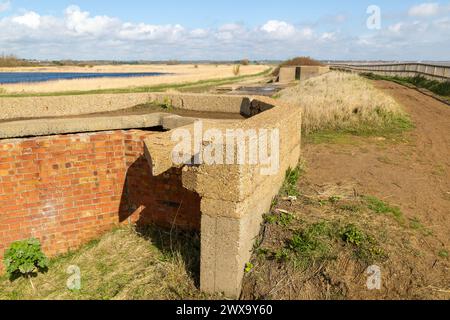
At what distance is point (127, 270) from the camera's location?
4.44 metres

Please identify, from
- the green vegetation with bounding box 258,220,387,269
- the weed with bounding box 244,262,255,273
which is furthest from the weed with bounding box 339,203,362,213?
the weed with bounding box 244,262,255,273

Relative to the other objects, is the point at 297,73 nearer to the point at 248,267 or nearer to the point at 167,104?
the point at 167,104

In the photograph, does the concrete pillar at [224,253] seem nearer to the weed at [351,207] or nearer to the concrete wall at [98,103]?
the weed at [351,207]

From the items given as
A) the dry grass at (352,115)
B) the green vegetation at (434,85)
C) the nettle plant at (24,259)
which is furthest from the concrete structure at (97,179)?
the green vegetation at (434,85)

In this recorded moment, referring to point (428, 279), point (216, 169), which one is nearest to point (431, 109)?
point (428, 279)

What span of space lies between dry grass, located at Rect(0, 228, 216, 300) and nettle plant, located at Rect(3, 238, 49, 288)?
14 cm

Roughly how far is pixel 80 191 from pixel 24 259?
3.76ft

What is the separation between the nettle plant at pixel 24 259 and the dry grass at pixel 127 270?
136 mm

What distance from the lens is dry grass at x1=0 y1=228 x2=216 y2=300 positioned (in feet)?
13.0

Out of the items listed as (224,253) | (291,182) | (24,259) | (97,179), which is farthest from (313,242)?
(24,259)

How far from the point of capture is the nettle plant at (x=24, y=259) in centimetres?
447

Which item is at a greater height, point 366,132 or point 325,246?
point 366,132
